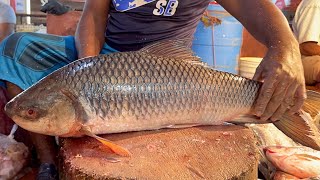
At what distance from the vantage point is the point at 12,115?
1322 millimetres

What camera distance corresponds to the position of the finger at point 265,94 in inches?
57.8

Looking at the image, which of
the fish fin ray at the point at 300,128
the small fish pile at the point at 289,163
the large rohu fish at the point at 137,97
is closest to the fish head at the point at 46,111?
the large rohu fish at the point at 137,97

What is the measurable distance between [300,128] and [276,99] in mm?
196

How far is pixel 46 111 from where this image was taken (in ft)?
4.24

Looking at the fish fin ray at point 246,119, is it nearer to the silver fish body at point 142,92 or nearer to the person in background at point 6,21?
the silver fish body at point 142,92

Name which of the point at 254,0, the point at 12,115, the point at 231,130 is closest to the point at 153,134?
the point at 231,130

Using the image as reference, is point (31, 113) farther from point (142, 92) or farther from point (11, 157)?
point (11, 157)

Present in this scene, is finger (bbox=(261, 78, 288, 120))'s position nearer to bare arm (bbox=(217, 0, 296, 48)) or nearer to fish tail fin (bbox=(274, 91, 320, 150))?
fish tail fin (bbox=(274, 91, 320, 150))

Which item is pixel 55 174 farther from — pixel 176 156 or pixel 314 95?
pixel 314 95

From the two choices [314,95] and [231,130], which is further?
[314,95]

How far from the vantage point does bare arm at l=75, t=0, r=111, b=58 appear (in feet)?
6.61

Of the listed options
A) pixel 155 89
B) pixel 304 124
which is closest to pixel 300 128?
pixel 304 124

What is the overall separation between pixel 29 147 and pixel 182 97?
1172 millimetres

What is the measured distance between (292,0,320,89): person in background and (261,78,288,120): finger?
3003mm
